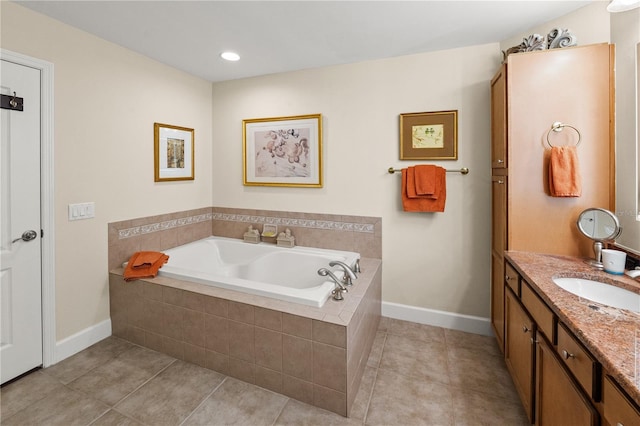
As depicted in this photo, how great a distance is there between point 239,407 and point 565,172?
2322 mm

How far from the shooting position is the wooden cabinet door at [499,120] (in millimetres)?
1914

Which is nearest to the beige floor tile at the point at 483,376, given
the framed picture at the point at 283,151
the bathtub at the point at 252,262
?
the bathtub at the point at 252,262

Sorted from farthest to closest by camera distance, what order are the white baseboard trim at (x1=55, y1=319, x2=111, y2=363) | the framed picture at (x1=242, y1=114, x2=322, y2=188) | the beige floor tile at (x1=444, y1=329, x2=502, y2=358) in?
the framed picture at (x1=242, y1=114, x2=322, y2=188) → the beige floor tile at (x1=444, y1=329, x2=502, y2=358) → the white baseboard trim at (x1=55, y1=319, x2=111, y2=363)

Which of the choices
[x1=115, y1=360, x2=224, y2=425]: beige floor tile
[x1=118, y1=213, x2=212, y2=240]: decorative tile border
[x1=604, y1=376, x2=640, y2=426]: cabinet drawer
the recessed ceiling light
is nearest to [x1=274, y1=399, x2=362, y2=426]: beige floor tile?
[x1=115, y1=360, x2=224, y2=425]: beige floor tile

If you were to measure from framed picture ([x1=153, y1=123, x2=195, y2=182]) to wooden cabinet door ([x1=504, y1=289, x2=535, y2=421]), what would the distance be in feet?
9.88

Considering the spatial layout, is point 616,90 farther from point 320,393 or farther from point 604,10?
point 320,393

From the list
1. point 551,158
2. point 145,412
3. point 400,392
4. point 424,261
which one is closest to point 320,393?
point 400,392

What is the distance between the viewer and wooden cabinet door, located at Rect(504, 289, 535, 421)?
1444 mm

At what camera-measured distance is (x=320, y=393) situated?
1.70 metres

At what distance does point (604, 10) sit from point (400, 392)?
2.64 m

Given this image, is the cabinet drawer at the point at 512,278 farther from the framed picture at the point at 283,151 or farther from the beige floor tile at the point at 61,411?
the beige floor tile at the point at 61,411

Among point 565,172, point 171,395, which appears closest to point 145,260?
point 171,395

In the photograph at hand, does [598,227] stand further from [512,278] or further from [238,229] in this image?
[238,229]

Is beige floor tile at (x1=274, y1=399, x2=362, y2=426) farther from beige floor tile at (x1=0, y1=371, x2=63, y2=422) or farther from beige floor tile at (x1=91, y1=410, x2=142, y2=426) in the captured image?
beige floor tile at (x1=0, y1=371, x2=63, y2=422)
